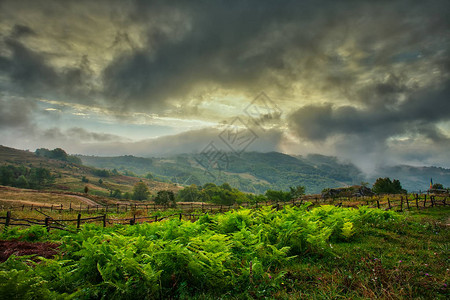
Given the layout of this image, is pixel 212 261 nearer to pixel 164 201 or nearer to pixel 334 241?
pixel 334 241

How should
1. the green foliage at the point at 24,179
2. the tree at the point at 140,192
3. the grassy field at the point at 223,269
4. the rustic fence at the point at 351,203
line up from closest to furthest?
the grassy field at the point at 223,269
the rustic fence at the point at 351,203
the green foliage at the point at 24,179
the tree at the point at 140,192

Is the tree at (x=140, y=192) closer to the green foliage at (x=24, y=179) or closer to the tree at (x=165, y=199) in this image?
the green foliage at (x=24, y=179)

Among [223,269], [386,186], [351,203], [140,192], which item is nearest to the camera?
[223,269]

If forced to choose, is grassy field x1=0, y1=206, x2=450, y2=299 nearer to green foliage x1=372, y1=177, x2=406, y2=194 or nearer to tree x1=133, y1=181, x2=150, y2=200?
green foliage x1=372, y1=177, x2=406, y2=194

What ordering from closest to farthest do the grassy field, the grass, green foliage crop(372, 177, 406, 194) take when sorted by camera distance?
1. the grassy field
2. the grass
3. green foliage crop(372, 177, 406, 194)

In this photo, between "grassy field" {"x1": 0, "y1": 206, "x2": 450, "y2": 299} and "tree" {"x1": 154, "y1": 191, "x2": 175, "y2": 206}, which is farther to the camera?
"tree" {"x1": 154, "y1": 191, "x2": 175, "y2": 206}

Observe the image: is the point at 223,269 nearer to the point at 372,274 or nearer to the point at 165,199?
the point at 372,274

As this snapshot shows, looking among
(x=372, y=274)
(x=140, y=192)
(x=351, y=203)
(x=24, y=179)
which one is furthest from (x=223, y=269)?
(x=24, y=179)

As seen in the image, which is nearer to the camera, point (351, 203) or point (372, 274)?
point (372, 274)

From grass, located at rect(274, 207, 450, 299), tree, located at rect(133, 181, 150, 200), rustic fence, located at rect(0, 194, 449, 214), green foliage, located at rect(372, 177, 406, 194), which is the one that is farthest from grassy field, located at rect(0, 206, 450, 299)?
tree, located at rect(133, 181, 150, 200)

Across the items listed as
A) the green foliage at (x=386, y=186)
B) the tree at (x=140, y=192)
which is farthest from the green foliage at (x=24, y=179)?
the green foliage at (x=386, y=186)

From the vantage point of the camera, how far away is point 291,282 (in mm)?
4598

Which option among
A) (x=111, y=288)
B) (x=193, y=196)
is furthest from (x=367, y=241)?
(x=193, y=196)

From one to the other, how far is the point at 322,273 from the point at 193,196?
393ft
